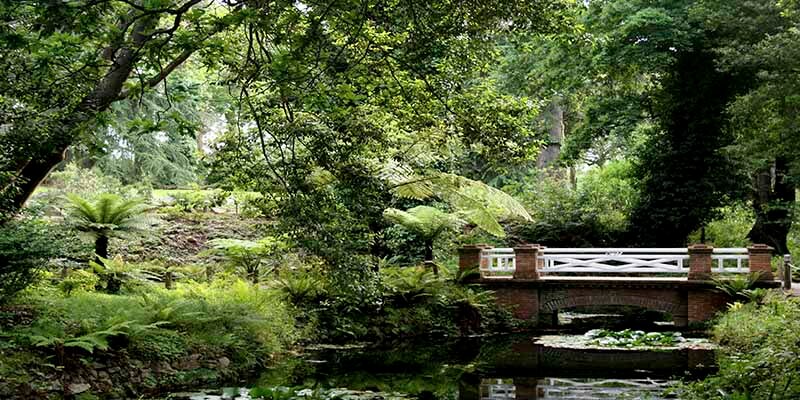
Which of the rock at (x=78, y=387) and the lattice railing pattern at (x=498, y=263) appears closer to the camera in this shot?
the rock at (x=78, y=387)

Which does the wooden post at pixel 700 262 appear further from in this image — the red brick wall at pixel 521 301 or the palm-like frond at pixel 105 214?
the palm-like frond at pixel 105 214

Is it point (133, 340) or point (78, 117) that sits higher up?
point (78, 117)

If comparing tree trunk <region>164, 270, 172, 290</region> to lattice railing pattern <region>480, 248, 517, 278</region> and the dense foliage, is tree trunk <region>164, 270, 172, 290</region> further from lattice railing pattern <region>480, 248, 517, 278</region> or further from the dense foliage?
lattice railing pattern <region>480, 248, 517, 278</region>

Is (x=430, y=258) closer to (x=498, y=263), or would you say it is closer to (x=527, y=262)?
(x=498, y=263)

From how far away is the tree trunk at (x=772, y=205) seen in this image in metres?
19.6

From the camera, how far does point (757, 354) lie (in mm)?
8664

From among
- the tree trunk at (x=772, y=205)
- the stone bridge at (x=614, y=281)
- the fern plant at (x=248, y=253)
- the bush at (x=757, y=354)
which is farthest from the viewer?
the tree trunk at (x=772, y=205)

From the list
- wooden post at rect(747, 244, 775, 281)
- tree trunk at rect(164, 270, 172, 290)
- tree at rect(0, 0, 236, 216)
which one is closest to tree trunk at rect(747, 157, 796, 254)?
wooden post at rect(747, 244, 775, 281)

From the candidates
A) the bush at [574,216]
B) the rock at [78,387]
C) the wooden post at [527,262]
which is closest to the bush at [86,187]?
the wooden post at [527,262]

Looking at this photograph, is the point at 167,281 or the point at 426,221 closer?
the point at 167,281

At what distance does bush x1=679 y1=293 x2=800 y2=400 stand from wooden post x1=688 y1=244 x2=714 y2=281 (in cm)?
141

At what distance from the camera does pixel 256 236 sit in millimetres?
19344

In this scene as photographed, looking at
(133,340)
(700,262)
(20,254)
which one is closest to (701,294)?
(700,262)

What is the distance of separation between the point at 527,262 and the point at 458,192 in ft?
8.54
